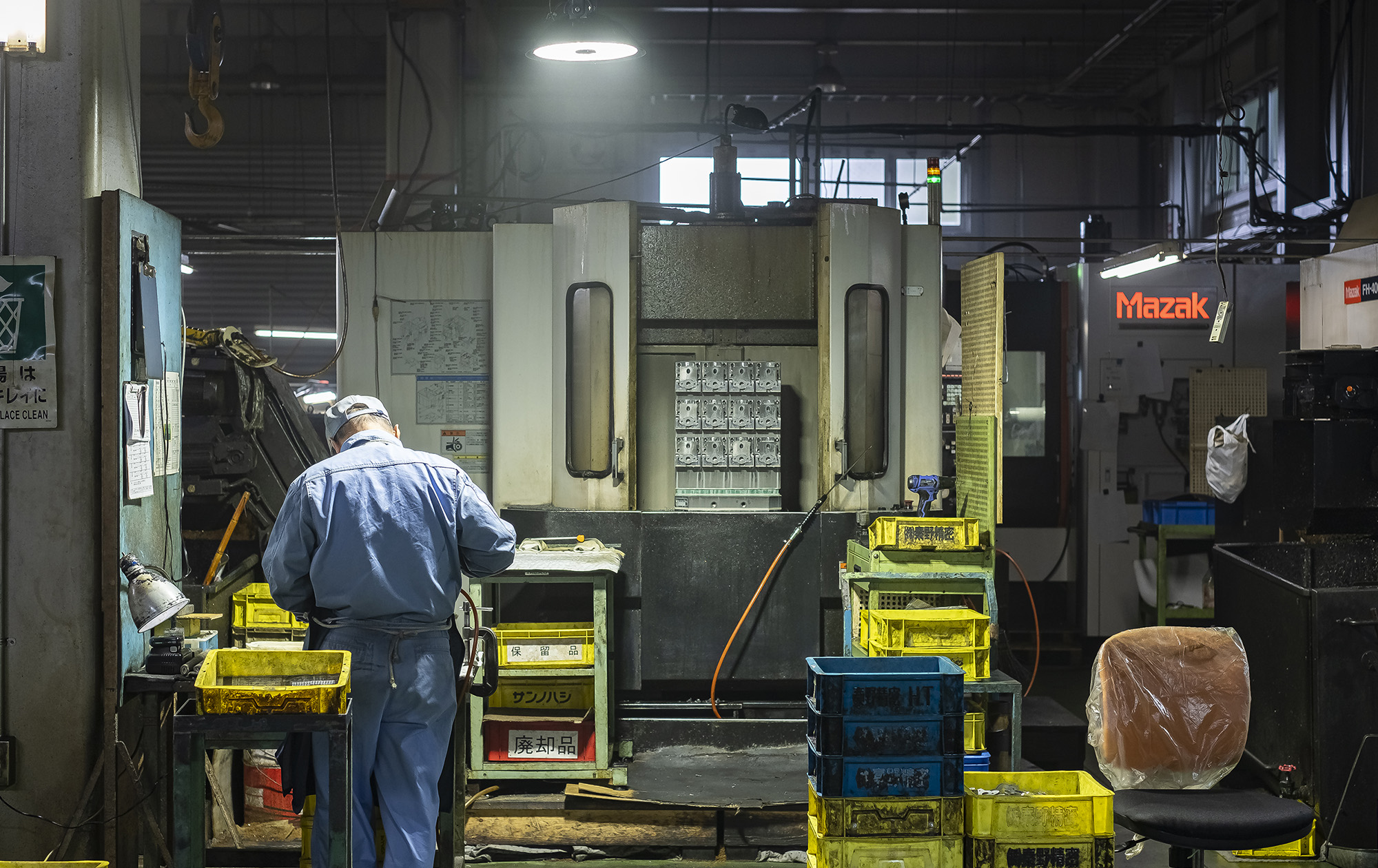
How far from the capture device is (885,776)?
2863 millimetres

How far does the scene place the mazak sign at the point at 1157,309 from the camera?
7.20 metres

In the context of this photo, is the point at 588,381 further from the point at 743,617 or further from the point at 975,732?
the point at 975,732

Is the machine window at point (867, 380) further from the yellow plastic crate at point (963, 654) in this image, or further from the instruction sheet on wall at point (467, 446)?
the instruction sheet on wall at point (467, 446)

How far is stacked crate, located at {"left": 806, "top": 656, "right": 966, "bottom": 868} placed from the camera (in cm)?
286

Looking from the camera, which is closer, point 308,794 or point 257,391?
point 308,794

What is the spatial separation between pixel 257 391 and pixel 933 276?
2952mm

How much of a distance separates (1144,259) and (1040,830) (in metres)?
3.82

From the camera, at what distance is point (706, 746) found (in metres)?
4.68

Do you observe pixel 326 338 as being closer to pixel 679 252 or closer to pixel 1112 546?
pixel 679 252

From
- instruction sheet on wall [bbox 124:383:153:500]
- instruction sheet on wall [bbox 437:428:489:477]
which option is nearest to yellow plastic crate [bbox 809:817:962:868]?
instruction sheet on wall [bbox 124:383:153:500]

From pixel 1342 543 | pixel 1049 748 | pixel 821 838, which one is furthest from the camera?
pixel 1049 748

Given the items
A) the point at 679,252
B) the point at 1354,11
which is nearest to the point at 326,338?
the point at 679,252

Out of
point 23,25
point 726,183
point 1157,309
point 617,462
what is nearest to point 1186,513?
point 1157,309

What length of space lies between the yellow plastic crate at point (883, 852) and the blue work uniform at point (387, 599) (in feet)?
3.53
